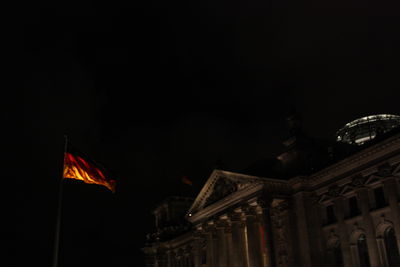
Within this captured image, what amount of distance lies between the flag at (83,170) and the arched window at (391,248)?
24147 millimetres

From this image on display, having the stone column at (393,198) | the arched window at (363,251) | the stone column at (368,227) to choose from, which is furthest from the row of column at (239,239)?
the stone column at (393,198)

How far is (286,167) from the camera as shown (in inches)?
2127

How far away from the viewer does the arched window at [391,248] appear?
4019 centimetres

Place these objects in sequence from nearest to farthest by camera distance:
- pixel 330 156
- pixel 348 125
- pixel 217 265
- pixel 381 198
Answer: pixel 381 198, pixel 330 156, pixel 217 265, pixel 348 125

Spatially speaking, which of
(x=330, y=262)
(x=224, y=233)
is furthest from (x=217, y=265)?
(x=330, y=262)

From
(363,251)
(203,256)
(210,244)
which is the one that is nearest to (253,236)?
(210,244)

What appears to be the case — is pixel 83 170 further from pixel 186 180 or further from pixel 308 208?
pixel 186 180

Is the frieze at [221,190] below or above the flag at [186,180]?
below

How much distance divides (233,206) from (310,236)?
32.7ft

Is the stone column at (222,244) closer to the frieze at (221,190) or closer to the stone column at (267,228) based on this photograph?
the frieze at (221,190)

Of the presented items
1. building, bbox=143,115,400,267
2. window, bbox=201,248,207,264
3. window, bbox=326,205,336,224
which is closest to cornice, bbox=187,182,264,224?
building, bbox=143,115,400,267

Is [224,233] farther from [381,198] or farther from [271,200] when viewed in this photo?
[381,198]

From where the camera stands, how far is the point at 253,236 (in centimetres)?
5138

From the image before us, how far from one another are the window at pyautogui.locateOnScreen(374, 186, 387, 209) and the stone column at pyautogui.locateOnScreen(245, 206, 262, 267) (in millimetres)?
13816
